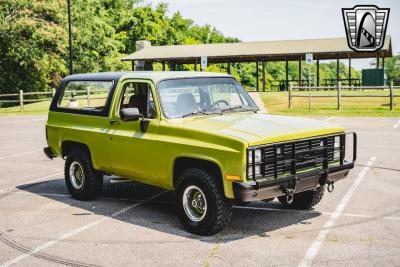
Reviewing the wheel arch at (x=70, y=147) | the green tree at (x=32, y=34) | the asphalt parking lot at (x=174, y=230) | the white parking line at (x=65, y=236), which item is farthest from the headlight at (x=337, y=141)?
the green tree at (x=32, y=34)

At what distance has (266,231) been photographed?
680 centimetres

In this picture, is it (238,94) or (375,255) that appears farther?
(238,94)

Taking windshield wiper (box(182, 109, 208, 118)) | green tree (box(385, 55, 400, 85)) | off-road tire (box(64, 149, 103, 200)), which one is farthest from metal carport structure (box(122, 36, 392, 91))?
green tree (box(385, 55, 400, 85))

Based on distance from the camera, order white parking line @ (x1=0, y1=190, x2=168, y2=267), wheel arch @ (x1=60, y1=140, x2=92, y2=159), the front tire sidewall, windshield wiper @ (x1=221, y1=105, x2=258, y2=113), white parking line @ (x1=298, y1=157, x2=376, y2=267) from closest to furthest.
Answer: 1. white parking line @ (x1=298, y1=157, x2=376, y2=267)
2. white parking line @ (x1=0, y1=190, x2=168, y2=267)
3. the front tire sidewall
4. windshield wiper @ (x1=221, y1=105, x2=258, y2=113)
5. wheel arch @ (x1=60, y1=140, x2=92, y2=159)

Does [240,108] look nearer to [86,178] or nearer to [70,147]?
[86,178]

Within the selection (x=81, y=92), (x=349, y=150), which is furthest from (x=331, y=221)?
(x=349, y=150)

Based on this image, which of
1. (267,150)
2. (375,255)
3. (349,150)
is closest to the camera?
(375,255)

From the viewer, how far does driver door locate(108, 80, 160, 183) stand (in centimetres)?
729

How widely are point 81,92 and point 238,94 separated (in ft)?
8.36

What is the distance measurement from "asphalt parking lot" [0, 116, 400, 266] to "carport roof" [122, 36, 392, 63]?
29394mm

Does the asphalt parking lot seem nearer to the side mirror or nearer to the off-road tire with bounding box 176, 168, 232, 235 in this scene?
the off-road tire with bounding box 176, 168, 232, 235

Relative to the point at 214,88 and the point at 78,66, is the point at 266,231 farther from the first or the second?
the point at 78,66

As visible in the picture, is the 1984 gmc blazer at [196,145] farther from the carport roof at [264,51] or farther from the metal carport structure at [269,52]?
the carport roof at [264,51]

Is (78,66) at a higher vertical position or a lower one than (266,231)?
higher
